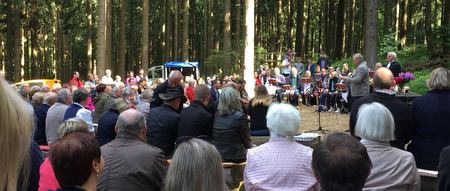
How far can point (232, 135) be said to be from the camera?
22.5ft

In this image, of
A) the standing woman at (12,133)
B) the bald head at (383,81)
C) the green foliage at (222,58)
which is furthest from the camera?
the green foliage at (222,58)

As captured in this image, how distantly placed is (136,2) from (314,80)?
22.8 metres

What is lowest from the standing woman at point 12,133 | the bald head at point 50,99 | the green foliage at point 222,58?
the bald head at point 50,99

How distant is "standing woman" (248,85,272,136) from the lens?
28.0 ft

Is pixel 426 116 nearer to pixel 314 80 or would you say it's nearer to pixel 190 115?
pixel 190 115

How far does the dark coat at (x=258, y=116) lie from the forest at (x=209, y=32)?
1055 cm

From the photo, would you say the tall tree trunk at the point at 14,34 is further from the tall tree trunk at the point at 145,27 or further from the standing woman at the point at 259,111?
the standing woman at the point at 259,111

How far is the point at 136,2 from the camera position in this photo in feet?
134

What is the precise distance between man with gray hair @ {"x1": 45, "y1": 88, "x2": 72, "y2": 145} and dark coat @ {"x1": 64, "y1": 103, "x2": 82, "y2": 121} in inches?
3.0

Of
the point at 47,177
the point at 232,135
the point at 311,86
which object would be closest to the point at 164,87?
the point at 232,135

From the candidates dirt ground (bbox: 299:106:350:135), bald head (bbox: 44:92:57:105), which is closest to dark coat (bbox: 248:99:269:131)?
bald head (bbox: 44:92:57:105)

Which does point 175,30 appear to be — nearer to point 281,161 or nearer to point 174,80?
point 174,80

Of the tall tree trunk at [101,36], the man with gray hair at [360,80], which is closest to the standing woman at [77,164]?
the man with gray hair at [360,80]

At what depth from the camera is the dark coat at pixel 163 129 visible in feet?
22.9
